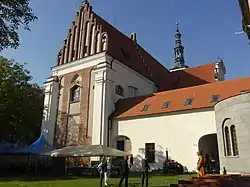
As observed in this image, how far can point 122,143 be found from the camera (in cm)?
2570

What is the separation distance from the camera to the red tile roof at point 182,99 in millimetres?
22203

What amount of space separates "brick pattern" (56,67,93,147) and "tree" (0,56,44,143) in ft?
11.6

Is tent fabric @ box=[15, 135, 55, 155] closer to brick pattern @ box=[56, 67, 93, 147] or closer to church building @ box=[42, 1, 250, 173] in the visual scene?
brick pattern @ box=[56, 67, 93, 147]

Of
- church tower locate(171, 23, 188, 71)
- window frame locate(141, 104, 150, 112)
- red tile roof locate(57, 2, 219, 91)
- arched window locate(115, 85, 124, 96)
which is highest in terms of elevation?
A: church tower locate(171, 23, 188, 71)

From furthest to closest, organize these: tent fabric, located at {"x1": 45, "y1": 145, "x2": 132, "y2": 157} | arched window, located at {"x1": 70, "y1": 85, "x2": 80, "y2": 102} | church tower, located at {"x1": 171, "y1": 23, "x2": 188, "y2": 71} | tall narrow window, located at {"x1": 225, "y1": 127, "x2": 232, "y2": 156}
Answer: church tower, located at {"x1": 171, "y1": 23, "x2": 188, "y2": 71}
arched window, located at {"x1": 70, "y1": 85, "x2": 80, "y2": 102}
tent fabric, located at {"x1": 45, "y1": 145, "x2": 132, "y2": 157}
tall narrow window, located at {"x1": 225, "y1": 127, "x2": 232, "y2": 156}

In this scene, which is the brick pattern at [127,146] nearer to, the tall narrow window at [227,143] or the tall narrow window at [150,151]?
the tall narrow window at [150,151]

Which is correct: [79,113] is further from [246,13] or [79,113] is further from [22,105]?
[246,13]

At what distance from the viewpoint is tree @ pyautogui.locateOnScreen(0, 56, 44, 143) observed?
26.4 meters

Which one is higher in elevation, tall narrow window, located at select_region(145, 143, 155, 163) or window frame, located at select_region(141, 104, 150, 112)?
window frame, located at select_region(141, 104, 150, 112)

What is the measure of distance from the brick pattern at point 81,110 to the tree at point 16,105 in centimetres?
354

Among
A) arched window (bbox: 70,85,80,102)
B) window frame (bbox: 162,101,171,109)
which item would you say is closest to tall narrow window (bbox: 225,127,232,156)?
window frame (bbox: 162,101,171,109)

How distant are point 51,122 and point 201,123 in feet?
55.6

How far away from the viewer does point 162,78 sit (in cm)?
3878

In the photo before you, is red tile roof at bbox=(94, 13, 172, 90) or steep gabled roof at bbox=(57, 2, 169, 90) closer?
steep gabled roof at bbox=(57, 2, 169, 90)
